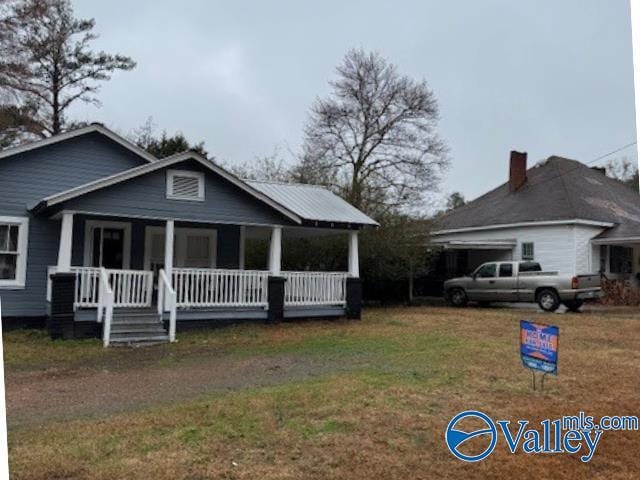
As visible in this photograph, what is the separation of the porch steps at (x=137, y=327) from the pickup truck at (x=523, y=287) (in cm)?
1226

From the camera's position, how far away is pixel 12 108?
891 inches

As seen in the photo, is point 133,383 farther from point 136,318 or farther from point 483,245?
point 483,245

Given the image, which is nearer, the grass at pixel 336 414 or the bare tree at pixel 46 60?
the grass at pixel 336 414

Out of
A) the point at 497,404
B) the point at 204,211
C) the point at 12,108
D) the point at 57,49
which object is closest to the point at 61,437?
the point at 497,404

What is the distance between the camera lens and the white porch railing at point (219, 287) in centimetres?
1443

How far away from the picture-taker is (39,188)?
49.0ft

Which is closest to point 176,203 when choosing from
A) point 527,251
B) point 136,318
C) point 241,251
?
point 136,318

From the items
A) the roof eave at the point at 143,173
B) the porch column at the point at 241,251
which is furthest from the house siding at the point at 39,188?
the porch column at the point at 241,251

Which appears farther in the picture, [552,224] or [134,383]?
[552,224]

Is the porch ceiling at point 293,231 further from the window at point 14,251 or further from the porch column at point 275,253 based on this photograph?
the window at point 14,251

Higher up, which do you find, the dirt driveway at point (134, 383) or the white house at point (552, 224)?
the white house at point (552, 224)

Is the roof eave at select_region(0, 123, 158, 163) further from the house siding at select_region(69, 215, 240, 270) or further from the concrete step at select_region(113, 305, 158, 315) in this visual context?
the concrete step at select_region(113, 305, 158, 315)

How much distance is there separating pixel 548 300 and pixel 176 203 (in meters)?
12.2
